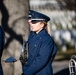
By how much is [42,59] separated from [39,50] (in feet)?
0.39

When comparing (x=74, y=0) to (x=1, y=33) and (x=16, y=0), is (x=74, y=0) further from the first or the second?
(x=1, y=33)

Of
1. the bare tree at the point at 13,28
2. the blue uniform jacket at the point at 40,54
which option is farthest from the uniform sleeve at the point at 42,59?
the bare tree at the point at 13,28

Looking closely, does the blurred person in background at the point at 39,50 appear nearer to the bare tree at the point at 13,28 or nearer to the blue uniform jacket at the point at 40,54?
the blue uniform jacket at the point at 40,54

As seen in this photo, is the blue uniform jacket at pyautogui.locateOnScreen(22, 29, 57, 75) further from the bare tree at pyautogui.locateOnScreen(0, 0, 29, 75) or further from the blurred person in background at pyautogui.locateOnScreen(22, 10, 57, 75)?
the bare tree at pyautogui.locateOnScreen(0, 0, 29, 75)

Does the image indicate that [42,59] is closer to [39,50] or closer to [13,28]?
[39,50]

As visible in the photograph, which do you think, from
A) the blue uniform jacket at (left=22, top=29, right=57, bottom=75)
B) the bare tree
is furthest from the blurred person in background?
the bare tree

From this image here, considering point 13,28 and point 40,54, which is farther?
point 13,28

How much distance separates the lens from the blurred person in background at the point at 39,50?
4988mm

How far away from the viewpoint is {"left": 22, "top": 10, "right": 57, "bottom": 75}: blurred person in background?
4988 millimetres

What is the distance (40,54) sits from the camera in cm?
499

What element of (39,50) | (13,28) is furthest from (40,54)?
(13,28)

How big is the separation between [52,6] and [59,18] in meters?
1.41

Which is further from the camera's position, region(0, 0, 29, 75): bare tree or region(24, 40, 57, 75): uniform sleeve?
region(0, 0, 29, 75): bare tree

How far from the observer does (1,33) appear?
5.59 m
